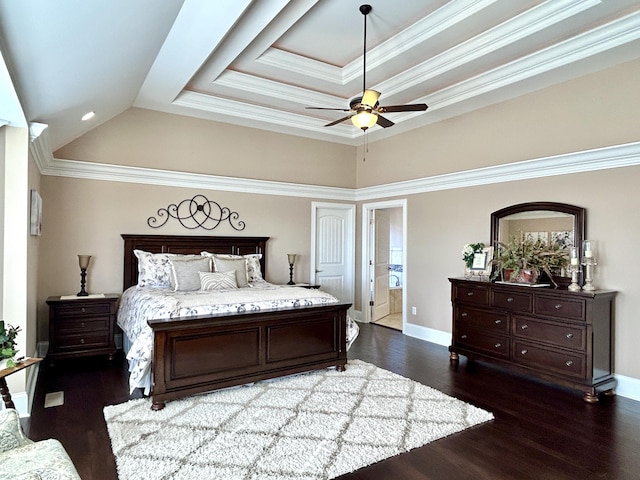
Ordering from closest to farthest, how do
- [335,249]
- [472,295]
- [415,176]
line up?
[472,295] < [415,176] < [335,249]

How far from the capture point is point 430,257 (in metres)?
5.74

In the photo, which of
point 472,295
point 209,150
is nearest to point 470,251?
point 472,295

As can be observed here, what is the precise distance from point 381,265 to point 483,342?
295 cm

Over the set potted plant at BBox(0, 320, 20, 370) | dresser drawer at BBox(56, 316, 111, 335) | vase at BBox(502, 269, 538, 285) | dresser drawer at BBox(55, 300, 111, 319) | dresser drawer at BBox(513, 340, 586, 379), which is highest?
vase at BBox(502, 269, 538, 285)

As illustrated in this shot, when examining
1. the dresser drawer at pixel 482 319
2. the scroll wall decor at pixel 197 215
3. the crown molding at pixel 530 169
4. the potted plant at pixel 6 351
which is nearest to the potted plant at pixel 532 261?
the dresser drawer at pixel 482 319

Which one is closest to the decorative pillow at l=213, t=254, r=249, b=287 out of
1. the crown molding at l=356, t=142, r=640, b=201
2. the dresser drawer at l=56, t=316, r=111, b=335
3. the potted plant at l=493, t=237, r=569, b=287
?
the dresser drawer at l=56, t=316, r=111, b=335

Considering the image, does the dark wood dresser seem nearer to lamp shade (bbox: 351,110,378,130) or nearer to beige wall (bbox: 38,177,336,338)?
lamp shade (bbox: 351,110,378,130)

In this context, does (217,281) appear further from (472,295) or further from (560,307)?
(560,307)

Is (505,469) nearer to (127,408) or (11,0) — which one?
(127,408)

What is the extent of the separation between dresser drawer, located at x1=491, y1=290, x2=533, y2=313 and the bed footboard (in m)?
1.65

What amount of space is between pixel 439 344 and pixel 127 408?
3.90m

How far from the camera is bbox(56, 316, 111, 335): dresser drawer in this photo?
4348 mm

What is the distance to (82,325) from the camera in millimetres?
4445

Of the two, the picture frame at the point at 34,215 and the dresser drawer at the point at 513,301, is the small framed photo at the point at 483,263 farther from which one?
the picture frame at the point at 34,215
